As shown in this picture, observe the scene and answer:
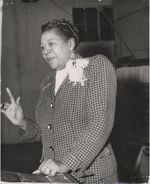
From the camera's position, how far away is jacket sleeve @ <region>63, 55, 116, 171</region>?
606 mm

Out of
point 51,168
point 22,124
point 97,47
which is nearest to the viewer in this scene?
point 51,168

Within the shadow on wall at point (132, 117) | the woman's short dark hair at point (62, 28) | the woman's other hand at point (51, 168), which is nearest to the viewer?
the woman's other hand at point (51, 168)

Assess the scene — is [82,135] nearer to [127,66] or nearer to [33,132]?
[33,132]

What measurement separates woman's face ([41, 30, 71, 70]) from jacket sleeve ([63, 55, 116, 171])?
0.30 feet

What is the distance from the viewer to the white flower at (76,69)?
2.18ft

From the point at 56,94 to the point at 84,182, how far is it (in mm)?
199

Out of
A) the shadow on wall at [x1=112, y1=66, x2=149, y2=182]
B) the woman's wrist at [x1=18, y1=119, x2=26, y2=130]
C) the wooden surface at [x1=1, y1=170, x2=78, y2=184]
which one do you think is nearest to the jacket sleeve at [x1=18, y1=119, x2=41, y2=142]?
the woman's wrist at [x1=18, y1=119, x2=26, y2=130]

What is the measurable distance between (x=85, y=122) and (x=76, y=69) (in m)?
0.12

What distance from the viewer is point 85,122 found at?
645 mm

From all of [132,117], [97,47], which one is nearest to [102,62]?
[132,117]

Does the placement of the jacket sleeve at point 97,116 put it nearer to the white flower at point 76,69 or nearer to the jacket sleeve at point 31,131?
the white flower at point 76,69

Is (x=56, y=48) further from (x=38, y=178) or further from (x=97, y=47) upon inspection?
(x=97, y=47)

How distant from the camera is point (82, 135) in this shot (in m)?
0.61

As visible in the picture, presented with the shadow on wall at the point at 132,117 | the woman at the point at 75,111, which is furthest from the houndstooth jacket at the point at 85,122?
the shadow on wall at the point at 132,117
